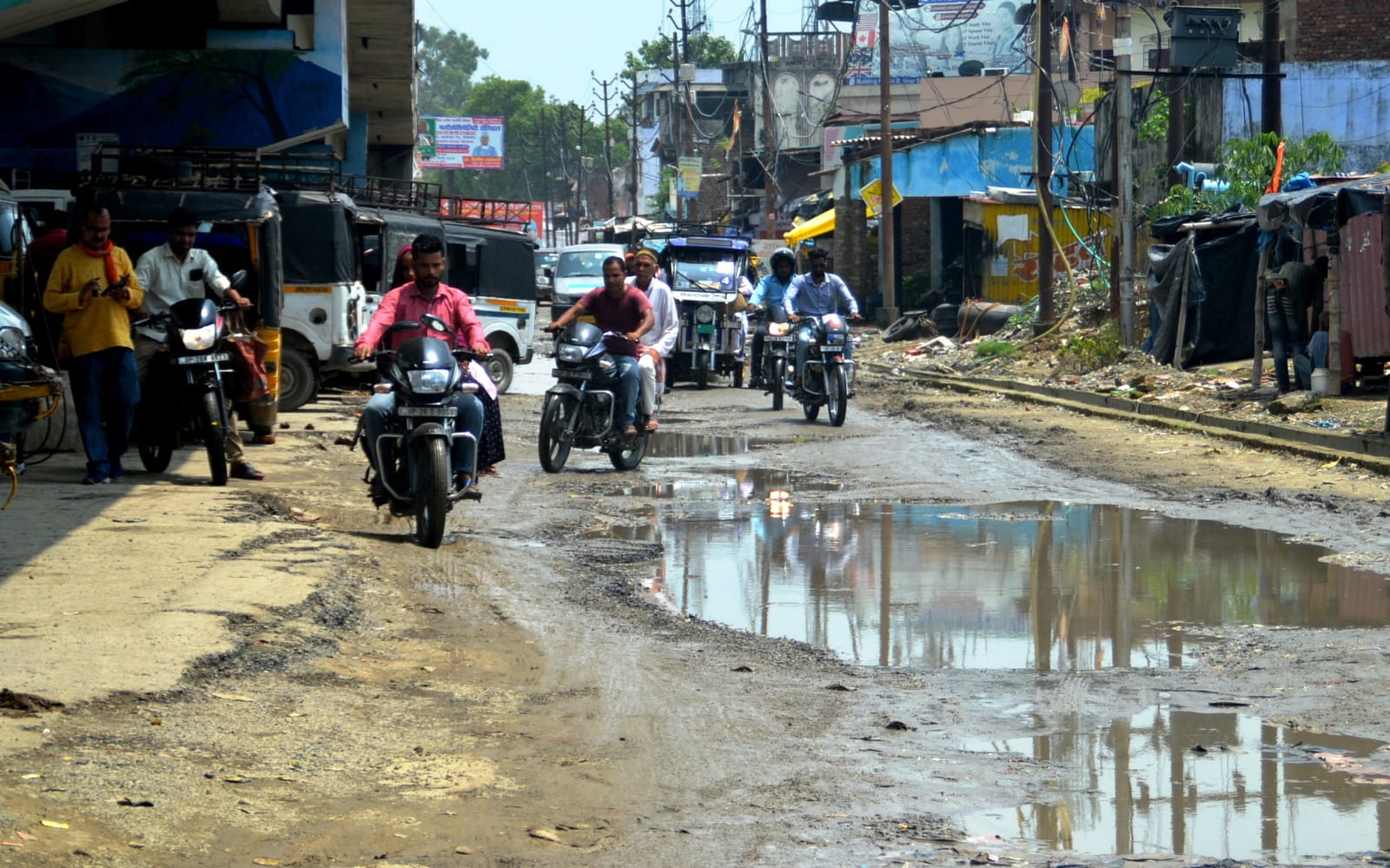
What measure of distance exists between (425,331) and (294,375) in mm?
8466

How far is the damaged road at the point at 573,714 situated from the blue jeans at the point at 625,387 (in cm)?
292

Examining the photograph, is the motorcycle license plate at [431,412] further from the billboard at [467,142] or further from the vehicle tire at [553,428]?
the billboard at [467,142]

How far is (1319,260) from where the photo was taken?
1623 centimetres

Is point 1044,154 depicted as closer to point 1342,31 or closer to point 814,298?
point 1342,31

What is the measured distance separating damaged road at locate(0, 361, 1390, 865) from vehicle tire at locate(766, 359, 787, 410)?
29.4ft

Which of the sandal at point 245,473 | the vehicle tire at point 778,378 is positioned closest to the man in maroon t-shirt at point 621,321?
the sandal at point 245,473

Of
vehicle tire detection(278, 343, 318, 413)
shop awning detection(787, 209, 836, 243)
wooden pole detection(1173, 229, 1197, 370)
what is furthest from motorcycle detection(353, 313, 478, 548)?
shop awning detection(787, 209, 836, 243)

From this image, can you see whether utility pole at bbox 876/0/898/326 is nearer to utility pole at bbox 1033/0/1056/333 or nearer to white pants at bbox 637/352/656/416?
utility pole at bbox 1033/0/1056/333

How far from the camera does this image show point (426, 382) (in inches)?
332

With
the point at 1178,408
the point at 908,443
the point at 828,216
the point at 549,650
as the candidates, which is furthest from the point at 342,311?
the point at 828,216

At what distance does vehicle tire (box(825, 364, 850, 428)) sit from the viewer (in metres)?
16.4

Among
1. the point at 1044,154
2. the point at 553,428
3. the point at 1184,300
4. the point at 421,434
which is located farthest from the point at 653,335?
the point at 1044,154

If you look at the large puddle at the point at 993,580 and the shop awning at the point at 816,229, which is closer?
the large puddle at the point at 993,580

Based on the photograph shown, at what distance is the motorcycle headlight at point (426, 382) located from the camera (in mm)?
8430
